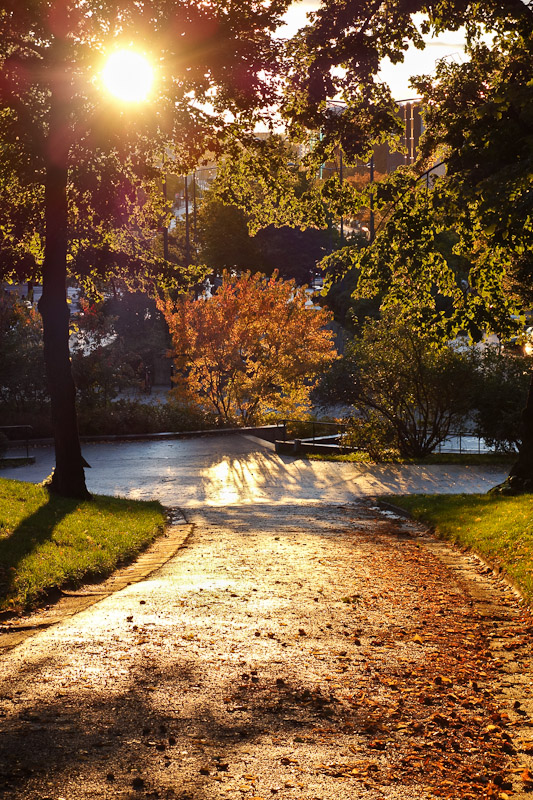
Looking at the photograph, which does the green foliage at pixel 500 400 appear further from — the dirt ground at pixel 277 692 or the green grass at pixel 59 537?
the dirt ground at pixel 277 692

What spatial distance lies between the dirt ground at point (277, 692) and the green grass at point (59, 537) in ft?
2.78

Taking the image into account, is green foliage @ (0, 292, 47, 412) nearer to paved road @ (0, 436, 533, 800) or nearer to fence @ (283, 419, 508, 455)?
fence @ (283, 419, 508, 455)

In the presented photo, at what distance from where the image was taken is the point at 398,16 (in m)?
12.7

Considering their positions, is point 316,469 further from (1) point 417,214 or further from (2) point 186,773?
(2) point 186,773

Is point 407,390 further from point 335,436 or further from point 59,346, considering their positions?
point 59,346

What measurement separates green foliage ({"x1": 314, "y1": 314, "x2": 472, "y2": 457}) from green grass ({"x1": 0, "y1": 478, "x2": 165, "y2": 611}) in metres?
9.56

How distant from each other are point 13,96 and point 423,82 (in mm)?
6402

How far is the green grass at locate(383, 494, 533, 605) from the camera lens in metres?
10.1

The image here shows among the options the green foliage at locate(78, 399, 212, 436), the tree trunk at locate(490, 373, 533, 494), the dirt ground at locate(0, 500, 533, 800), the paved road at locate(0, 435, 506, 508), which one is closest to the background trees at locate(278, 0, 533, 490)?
the tree trunk at locate(490, 373, 533, 494)

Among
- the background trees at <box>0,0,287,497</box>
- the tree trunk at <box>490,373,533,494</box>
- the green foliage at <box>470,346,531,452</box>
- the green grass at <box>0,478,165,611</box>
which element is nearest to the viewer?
the green grass at <box>0,478,165,611</box>

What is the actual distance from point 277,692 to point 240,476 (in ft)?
50.9

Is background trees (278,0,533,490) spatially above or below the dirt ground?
above

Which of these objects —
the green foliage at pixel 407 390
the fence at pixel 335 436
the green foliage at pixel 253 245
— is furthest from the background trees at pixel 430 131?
the green foliage at pixel 253 245

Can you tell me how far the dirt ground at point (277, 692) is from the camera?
4.61 meters
